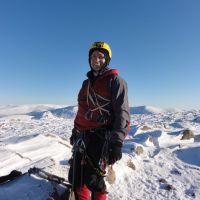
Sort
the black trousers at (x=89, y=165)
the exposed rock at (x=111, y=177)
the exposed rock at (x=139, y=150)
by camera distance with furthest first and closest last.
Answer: the exposed rock at (x=139, y=150) < the exposed rock at (x=111, y=177) < the black trousers at (x=89, y=165)

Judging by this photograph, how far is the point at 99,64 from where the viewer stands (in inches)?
148

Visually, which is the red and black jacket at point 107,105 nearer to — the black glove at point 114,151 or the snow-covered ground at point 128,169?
the black glove at point 114,151

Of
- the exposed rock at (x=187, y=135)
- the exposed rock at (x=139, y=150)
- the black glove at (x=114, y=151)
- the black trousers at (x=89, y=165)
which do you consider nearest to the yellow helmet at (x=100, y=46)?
the black trousers at (x=89, y=165)

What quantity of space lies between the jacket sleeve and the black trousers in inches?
9.0

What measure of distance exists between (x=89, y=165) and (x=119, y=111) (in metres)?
0.87

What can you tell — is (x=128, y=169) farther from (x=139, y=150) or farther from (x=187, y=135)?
(x=187, y=135)

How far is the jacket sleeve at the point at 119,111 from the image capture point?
3285 mm

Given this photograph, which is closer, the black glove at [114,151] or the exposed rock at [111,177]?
the black glove at [114,151]

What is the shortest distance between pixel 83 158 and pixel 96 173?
27 cm

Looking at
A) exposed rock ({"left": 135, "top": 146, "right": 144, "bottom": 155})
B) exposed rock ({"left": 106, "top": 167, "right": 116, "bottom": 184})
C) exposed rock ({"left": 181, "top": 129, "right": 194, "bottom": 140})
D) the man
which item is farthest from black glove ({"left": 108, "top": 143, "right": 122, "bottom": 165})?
exposed rock ({"left": 181, "top": 129, "right": 194, "bottom": 140})

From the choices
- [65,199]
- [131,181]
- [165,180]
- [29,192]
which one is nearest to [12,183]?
[29,192]

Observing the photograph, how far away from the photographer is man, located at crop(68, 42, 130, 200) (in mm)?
3379

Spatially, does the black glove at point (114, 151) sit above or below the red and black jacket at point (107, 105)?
below

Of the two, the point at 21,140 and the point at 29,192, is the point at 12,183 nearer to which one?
the point at 29,192
